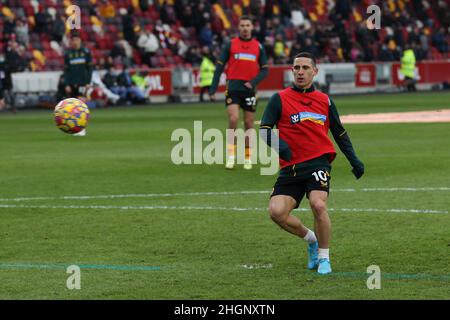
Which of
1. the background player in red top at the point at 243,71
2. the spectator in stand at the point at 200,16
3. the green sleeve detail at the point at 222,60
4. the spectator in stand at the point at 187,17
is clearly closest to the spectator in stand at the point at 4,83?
the spectator in stand at the point at 187,17

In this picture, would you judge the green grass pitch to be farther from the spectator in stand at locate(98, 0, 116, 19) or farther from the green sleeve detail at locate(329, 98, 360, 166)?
the spectator in stand at locate(98, 0, 116, 19)

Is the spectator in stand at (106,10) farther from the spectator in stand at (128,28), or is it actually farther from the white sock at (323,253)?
the white sock at (323,253)

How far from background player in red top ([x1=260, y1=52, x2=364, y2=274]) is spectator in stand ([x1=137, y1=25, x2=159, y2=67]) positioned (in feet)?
112

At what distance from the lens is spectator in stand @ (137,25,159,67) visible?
44.3 meters

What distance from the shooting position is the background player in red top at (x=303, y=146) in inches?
398

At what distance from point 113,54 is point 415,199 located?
29.8 metres

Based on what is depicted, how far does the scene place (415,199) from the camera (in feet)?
48.2

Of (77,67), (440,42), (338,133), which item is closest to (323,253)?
(338,133)

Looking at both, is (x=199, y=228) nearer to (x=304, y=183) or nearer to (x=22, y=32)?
(x=304, y=183)

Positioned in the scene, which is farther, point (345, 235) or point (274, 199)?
point (345, 235)

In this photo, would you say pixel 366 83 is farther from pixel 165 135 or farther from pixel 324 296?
pixel 324 296

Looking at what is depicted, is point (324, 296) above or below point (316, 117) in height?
below

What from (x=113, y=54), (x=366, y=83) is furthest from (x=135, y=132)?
(x=366, y=83)
